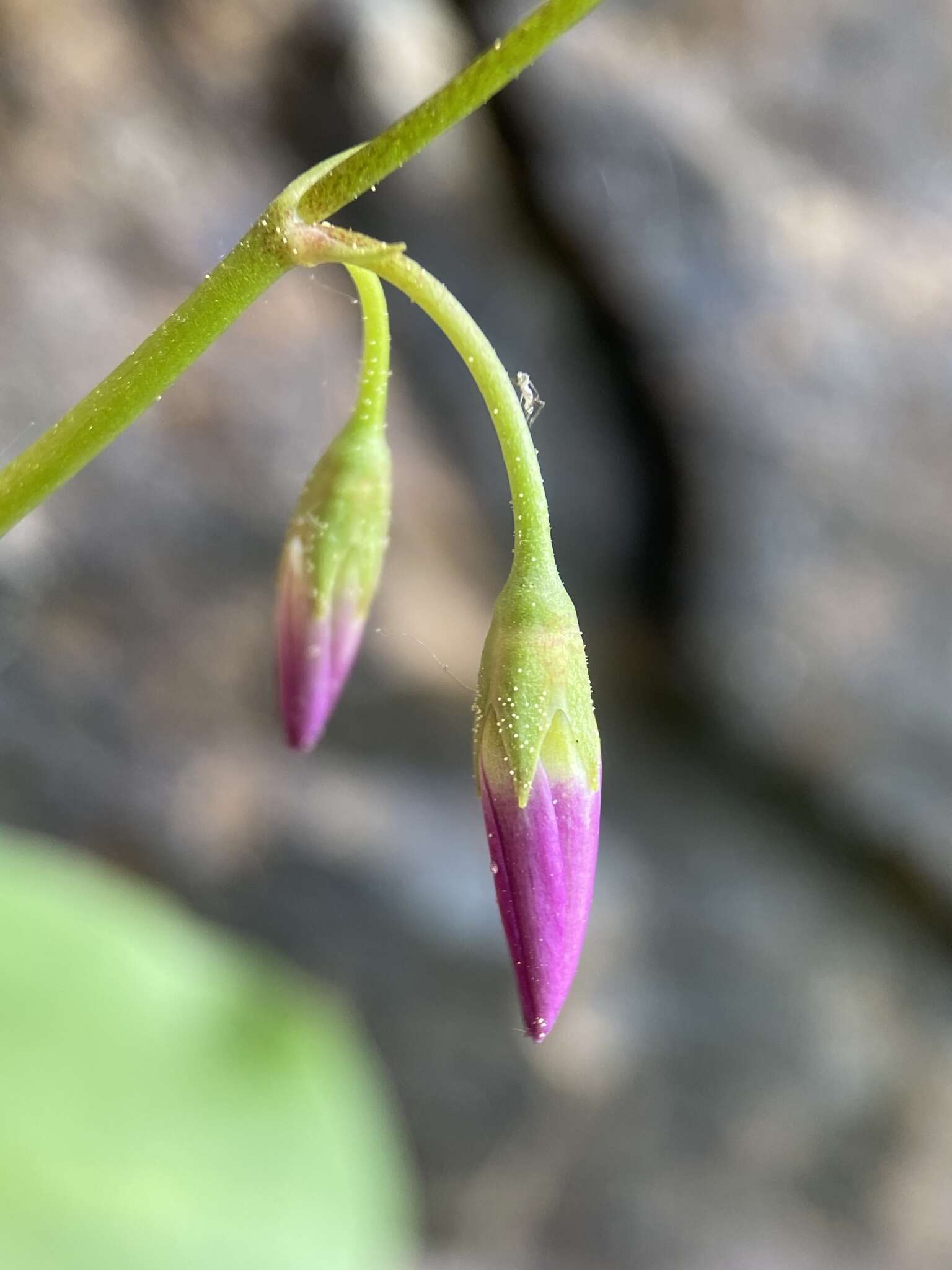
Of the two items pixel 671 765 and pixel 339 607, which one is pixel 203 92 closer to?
pixel 339 607

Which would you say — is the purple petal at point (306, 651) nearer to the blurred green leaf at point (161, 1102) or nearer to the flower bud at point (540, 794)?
the flower bud at point (540, 794)

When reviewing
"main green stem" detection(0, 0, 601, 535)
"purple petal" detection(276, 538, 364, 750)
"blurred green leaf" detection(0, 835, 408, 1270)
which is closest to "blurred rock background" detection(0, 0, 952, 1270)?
"blurred green leaf" detection(0, 835, 408, 1270)

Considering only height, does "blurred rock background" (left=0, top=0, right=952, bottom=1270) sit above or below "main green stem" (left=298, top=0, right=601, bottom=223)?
above

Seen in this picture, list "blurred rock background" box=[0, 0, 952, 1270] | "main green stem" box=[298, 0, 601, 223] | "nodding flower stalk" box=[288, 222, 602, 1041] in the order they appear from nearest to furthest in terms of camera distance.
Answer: "main green stem" box=[298, 0, 601, 223], "nodding flower stalk" box=[288, 222, 602, 1041], "blurred rock background" box=[0, 0, 952, 1270]

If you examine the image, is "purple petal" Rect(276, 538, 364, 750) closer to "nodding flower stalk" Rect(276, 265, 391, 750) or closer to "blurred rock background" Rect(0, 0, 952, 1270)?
"nodding flower stalk" Rect(276, 265, 391, 750)

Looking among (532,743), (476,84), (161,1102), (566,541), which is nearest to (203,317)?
(476,84)

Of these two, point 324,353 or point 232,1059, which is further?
point 324,353

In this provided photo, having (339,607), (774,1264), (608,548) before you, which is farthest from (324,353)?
(774,1264)
